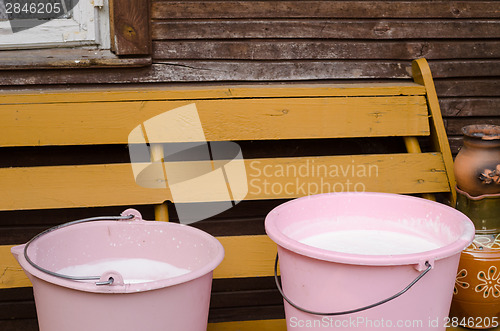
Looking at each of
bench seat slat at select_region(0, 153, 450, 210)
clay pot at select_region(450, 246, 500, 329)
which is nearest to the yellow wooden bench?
bench seat slat at select_region(0, 153, 450, 210)

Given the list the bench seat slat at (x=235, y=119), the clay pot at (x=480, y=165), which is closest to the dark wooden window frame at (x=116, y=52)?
the bench seat slat at (x=235, y=119)

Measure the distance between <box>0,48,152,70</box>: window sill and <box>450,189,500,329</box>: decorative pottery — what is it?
5.87 ft

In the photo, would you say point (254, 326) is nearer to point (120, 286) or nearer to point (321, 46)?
point (120, 286)

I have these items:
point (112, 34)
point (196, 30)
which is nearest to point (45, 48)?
point (112, 34)

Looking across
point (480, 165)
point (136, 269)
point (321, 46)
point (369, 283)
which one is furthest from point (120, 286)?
point (321, 46)

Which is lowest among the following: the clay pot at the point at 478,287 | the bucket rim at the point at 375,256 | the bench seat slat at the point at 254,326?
the bench seat slat at the point at 254,326

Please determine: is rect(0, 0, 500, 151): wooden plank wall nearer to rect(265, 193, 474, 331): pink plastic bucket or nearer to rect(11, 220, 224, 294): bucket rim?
rect(265, 193, 474, 331): pink plastic bucket

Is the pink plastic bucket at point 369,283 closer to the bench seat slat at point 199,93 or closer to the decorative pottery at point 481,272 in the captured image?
the decorative pottery at point 481,272

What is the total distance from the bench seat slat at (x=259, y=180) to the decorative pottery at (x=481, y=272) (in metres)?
0.40

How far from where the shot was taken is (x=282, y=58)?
2848 millimetres

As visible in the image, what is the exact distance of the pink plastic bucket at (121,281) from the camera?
1640mm

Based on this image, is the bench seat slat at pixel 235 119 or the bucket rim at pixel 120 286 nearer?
the bucket rim at pixel 120 286

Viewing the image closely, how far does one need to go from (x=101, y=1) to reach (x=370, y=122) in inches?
61.0

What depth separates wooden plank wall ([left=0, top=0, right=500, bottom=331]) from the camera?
276cm
